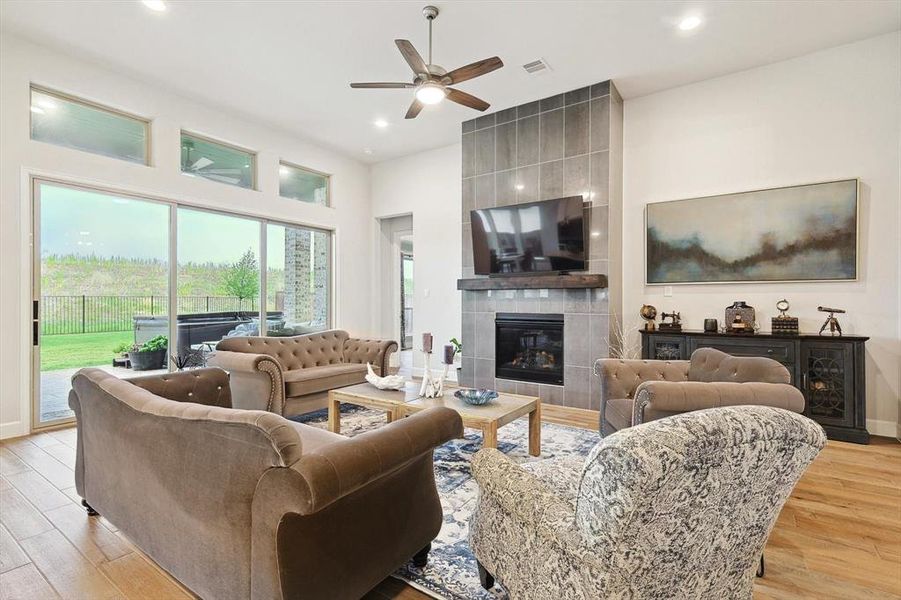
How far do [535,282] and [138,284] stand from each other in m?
4.31

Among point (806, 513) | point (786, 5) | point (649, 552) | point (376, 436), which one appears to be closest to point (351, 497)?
point (376, 436)

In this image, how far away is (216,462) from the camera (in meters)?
1.37

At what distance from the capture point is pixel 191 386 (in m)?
2.66

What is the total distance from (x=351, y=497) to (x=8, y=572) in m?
1.71

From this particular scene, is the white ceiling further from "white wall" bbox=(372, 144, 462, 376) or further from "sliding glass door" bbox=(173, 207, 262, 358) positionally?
"white wall" bbox=(372, 144, 462, 376)

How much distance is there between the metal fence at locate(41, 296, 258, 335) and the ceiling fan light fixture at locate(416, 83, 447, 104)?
3.59 m

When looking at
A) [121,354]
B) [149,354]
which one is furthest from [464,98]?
[121,354]

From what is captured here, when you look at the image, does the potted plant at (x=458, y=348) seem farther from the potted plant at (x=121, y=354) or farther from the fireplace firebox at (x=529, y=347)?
the potted plant at (x=121, y=354)

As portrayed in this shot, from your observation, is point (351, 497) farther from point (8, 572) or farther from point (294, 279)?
point (294, 279)

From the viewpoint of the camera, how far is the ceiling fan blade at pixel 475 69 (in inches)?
121

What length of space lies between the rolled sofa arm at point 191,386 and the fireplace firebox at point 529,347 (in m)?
3.32

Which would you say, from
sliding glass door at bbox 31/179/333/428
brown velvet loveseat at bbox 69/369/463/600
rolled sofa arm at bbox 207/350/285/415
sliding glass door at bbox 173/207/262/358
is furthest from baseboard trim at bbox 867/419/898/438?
sliding glass door at bbox 173/207/262/358

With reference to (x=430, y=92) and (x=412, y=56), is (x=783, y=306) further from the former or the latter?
(x=412, y=56)

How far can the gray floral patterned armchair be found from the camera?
968 millimetres
